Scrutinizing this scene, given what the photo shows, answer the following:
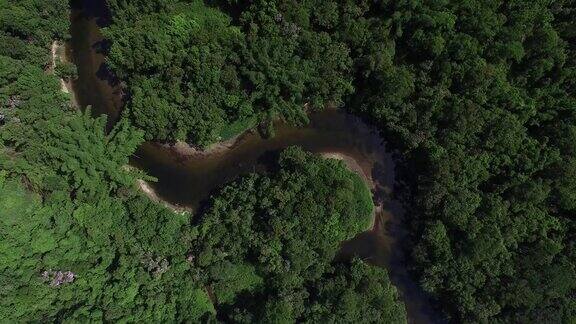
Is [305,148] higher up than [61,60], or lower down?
lower down

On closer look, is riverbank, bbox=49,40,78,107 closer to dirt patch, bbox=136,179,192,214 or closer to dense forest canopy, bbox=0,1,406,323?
dense forest canopy, bbox=0,1,406,323

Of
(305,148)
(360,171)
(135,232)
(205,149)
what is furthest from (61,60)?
(360,171)

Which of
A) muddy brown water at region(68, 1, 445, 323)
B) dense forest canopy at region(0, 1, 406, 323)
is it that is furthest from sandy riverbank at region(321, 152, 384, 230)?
dense forest canopy at region(0, 1, 406, 323)

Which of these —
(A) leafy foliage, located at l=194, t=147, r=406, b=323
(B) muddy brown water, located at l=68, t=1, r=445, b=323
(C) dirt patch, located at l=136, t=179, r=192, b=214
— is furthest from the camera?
(C) dirt patch, located at l=136, t=179, r=192, b=214

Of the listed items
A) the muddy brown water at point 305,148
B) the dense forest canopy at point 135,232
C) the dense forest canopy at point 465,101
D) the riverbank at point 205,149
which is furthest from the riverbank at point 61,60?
the riverbank at point 205,149

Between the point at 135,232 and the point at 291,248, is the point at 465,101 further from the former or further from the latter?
the point at 135,232

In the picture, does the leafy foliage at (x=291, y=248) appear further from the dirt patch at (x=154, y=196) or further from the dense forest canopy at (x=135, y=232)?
the dirt patch at (x=154, y=196)

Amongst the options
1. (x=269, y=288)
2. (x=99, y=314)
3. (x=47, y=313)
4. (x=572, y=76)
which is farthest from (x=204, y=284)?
(x=572, y=76)
